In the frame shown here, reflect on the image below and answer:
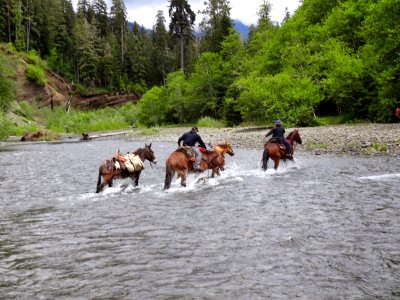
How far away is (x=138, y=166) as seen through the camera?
1529cm

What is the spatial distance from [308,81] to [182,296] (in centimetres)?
4087

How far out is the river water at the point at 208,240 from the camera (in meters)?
6.08

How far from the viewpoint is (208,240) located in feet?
27.7

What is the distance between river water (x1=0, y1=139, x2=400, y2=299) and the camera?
6078 mm

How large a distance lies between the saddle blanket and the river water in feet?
2.96

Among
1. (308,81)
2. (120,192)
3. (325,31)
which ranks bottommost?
(120,192)

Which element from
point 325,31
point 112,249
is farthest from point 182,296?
point 325,31

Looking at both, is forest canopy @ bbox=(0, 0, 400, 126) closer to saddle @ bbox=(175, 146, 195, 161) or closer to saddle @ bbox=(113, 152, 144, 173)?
saddle @ bbox=(175, 146, 195, 161)

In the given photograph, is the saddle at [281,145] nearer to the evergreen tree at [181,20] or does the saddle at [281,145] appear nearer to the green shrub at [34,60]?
the evergreen tree at [181,20]

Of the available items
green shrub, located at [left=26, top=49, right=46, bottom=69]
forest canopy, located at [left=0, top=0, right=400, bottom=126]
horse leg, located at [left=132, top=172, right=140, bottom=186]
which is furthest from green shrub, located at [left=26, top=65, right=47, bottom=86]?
horse leg, located at [left=132, top=172, right=140, bottom=186]

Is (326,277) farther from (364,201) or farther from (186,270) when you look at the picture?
(364,201)

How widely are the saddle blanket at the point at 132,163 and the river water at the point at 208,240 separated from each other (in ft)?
2.96

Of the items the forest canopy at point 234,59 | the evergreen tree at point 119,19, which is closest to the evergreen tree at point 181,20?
the forest canopy at point 234,59

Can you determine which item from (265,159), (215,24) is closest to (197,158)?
(265,159)
